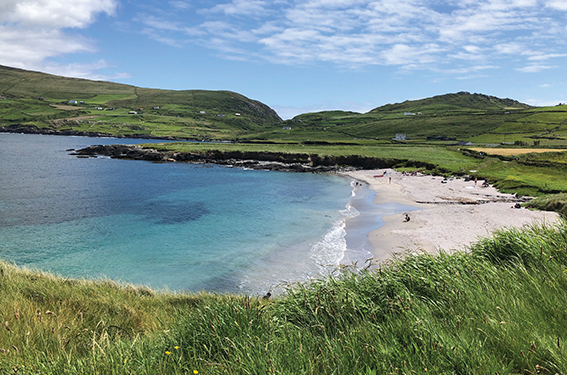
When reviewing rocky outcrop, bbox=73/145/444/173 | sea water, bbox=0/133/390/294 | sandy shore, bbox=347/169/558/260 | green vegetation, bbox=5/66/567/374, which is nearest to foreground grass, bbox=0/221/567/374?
green vegetation, bbox=5/66/567/374

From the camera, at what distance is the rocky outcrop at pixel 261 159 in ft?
291

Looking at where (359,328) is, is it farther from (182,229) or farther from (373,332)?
(182,229)

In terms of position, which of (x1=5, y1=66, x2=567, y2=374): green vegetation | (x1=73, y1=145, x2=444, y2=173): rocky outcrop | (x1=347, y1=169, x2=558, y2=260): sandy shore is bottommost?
(x1=347, y1=169, x2=558, y2=260): sandy shore

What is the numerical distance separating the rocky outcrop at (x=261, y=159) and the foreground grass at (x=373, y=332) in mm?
76962

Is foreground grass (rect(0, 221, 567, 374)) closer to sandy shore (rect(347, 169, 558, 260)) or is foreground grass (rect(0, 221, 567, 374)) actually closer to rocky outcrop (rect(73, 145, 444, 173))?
sandy shore (rect(347, 169, 558, 260))

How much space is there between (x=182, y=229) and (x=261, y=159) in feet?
234

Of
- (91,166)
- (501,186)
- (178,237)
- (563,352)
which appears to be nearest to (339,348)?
(563,352)

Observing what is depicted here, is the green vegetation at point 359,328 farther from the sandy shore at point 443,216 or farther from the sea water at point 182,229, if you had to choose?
the sandy shore at point 443,216

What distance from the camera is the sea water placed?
22844mm

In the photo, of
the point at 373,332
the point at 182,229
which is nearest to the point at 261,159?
the point at 182,229

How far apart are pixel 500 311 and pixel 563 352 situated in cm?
129

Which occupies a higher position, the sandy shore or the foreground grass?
the foreground grass

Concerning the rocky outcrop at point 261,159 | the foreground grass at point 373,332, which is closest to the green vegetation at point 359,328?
the foreground grass at point 373,332

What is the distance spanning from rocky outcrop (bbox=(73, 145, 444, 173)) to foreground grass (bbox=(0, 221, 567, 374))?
7696 centimetres
